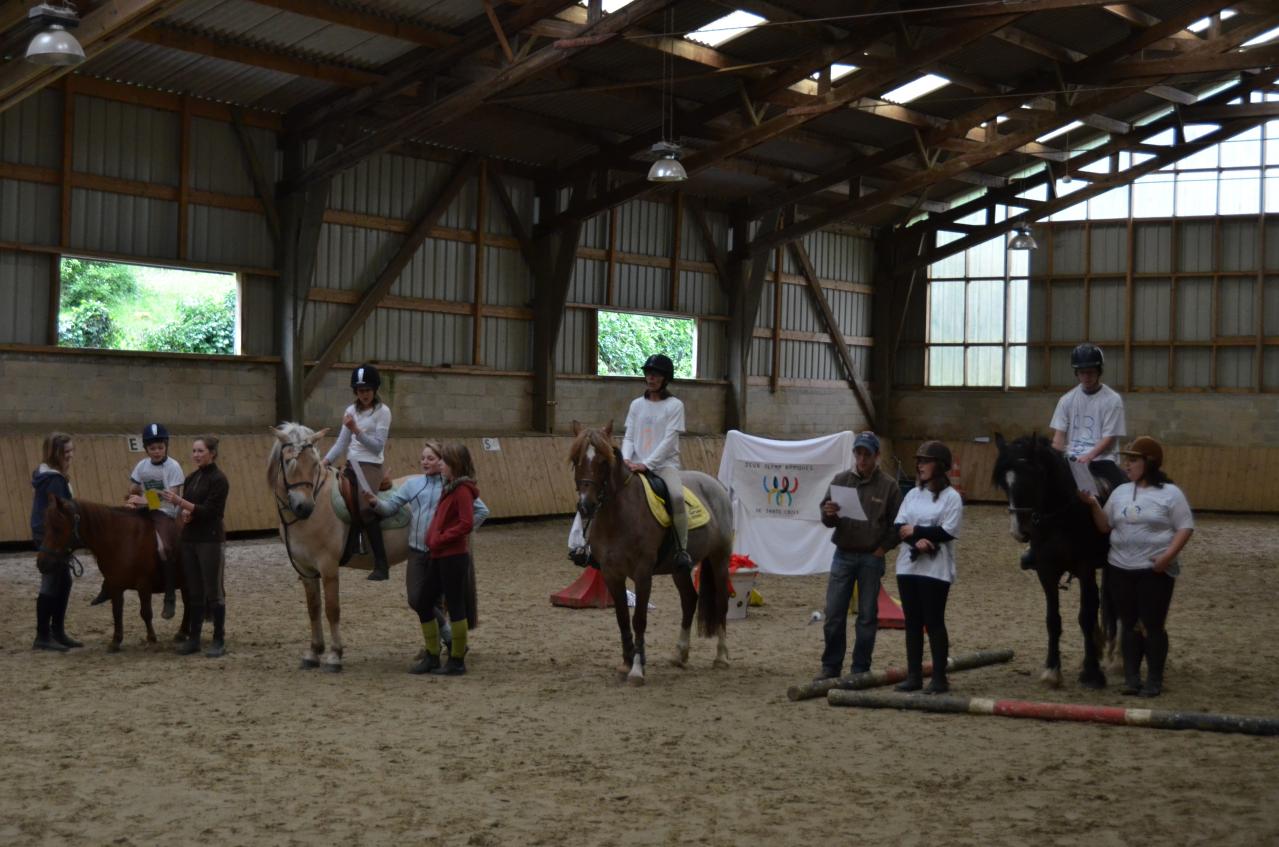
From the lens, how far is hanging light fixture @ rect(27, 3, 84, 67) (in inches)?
376

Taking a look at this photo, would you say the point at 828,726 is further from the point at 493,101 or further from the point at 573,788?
the point at 493,101

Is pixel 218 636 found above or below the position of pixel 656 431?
below

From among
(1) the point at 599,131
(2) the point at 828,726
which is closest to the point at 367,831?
(2) the point at 828,726

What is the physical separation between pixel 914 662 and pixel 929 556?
2.18ft

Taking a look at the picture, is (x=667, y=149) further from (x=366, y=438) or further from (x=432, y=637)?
(x=432, y=637)

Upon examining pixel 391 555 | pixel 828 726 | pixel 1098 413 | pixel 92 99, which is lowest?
pixel 828 726

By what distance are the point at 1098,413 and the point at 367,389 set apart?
4.84 m

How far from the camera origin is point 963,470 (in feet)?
85.6

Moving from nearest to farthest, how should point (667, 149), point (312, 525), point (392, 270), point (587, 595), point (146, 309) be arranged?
1. point (312, 525)
2. point (587, 595)
3. point (667, 149)
4. point (146, 309)
5. point (392, 270)

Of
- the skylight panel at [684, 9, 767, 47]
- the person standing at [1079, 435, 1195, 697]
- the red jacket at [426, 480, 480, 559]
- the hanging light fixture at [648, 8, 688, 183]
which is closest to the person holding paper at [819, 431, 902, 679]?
the person standing at [1079, 435, 1195, 697]

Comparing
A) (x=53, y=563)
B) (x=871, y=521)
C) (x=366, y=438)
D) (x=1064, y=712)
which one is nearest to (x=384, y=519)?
(x=366, y=438)

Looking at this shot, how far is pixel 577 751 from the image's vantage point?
21.0 feet

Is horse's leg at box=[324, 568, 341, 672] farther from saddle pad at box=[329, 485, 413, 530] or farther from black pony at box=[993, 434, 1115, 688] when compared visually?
black pony at box=[993, 434, 1115, 688]

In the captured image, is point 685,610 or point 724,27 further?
point 724,27
